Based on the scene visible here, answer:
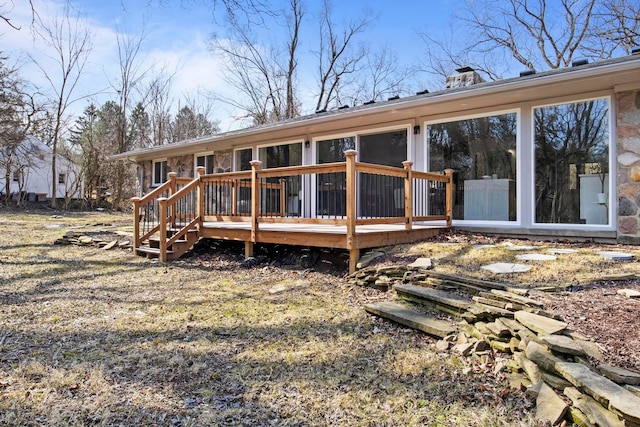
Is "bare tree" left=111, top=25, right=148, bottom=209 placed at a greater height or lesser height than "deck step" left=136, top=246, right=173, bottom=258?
greater

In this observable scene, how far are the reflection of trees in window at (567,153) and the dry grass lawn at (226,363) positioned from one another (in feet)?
11.3

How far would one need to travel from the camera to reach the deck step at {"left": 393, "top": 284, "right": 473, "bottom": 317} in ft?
10.7

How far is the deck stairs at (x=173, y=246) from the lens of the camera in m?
6.66

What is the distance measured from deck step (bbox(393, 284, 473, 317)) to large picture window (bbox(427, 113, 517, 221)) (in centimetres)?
326

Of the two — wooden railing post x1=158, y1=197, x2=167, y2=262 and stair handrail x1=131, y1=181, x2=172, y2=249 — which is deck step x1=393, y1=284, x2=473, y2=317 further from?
stair handrail x1=131, y1=181, x2=172, y2=249

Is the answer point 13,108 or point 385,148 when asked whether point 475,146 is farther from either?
point 13,108

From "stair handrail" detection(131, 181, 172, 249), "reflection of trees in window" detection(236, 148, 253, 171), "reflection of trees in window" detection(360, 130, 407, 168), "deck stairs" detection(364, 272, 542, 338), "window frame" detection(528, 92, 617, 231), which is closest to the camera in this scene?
"deck stairs" detection(364, 272, 542, 338)

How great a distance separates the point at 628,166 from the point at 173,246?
22.5 ft

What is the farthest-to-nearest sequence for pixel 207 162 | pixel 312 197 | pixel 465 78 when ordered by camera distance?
1. pixel 207 162
2. pixel 312 197
3. pixel 465 78

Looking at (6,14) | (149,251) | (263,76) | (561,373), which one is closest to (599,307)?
(561,373)

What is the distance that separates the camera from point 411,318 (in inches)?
130

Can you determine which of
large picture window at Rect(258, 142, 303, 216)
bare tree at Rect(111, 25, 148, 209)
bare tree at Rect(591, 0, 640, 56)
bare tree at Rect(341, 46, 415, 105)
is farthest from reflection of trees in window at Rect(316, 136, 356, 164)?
bare tree at Rect(111, 25, 148, 209)

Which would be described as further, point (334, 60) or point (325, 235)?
point (334, 60)

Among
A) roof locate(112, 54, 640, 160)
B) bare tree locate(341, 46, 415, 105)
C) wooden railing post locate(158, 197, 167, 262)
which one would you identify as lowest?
wooden railing post locate(158, 197, 167, 262)
